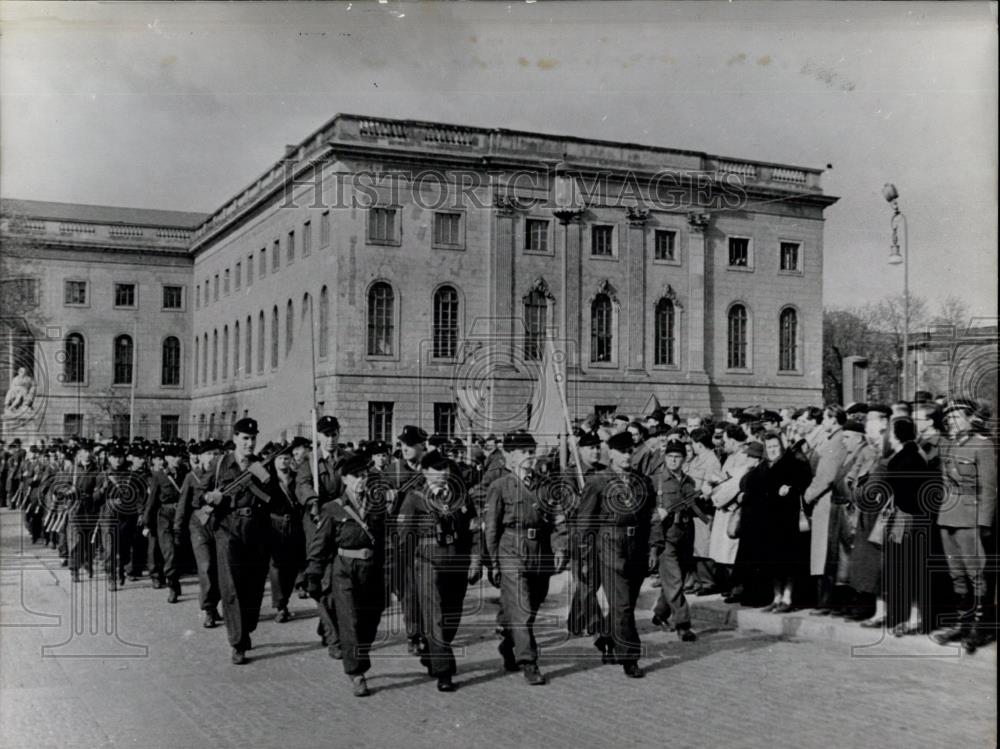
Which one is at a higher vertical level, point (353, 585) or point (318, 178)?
point (318, 178)

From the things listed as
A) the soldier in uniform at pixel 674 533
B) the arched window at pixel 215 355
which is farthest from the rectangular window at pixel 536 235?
the arched window at pixel 215 355

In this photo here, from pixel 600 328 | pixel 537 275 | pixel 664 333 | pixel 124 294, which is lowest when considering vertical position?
pixel 664 333

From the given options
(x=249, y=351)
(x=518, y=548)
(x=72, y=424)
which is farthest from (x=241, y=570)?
(x=72, y=424)

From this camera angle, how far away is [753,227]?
27.1 m

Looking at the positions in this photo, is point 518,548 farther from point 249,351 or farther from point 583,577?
point 249,351

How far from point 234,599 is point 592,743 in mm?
4397

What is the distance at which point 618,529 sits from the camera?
9.59 meters

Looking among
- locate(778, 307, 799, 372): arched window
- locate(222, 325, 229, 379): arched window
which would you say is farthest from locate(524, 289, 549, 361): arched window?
locate(222, 325, 229, 379): arched window

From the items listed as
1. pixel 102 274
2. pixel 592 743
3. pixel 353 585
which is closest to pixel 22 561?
pixel 353 585

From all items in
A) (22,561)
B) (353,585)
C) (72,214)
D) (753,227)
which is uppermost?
(72,214)

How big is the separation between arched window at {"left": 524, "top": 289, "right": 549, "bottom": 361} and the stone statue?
15.3 m

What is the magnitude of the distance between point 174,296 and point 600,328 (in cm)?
2960

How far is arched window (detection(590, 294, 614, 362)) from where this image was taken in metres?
26.4

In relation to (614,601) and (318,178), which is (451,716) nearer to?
(614,601)
